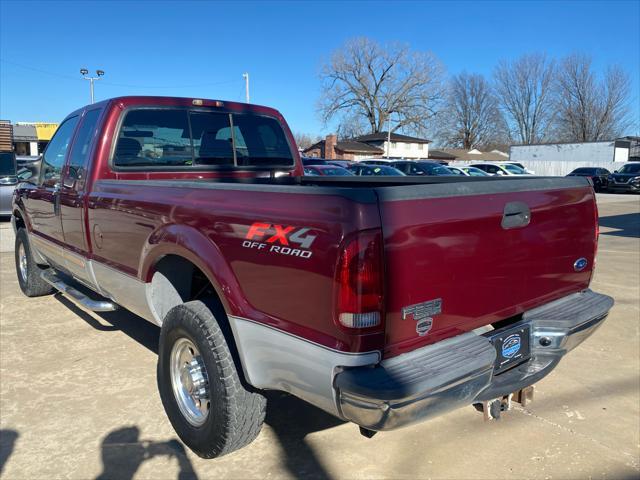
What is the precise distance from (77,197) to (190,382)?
189 cm

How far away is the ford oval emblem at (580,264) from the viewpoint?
299 centimetres

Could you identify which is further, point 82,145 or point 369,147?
point 369,147

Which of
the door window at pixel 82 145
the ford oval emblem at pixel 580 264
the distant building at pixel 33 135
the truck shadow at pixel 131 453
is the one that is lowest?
the truck shadow at pixel 131 453

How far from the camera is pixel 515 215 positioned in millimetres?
2516

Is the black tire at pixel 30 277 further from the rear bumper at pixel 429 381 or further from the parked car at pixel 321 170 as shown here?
the parked car at pixel 321 170

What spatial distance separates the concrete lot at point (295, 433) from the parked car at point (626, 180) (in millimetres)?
27741

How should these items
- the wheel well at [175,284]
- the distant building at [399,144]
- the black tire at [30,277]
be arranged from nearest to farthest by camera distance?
the wheel well at [175,284]
the black tire at [30,277]
the distant building at [399,144]

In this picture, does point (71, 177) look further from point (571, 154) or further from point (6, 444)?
point (571, 154)

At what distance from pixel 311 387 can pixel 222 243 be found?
0.81 metres

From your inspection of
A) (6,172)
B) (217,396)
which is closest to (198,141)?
(217,396)

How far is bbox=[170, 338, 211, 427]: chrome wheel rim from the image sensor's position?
2.85 meters

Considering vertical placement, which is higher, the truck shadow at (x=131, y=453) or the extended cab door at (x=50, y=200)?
the extended cab door at (x=50, y=200)

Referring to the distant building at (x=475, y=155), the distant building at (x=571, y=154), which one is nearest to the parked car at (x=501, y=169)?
the distant building at (x=571, y=154)

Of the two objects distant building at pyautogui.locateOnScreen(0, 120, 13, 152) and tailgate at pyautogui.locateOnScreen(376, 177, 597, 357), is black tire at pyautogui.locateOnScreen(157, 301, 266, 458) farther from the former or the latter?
distant building at pyautogui.locateOnScreen(0, 120, 13, 152)
